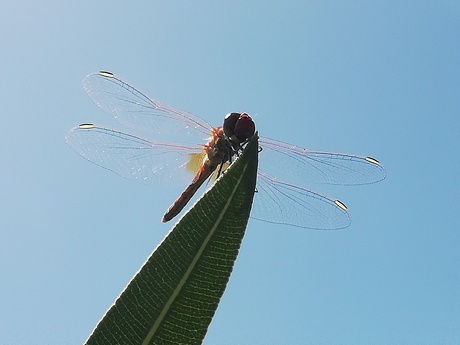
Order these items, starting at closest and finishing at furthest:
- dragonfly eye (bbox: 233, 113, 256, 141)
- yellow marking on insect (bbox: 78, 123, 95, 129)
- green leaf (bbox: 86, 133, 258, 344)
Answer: green leaf (bbox: 86, 133, 258, 344) < dragonfly eye (bbox: 233, 113, 256, 141) < yellow marking on insect (bbox: 78, 123, 95, 129)

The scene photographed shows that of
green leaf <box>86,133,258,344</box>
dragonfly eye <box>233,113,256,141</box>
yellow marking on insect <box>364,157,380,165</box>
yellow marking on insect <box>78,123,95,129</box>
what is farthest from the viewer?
yellow marking on insect <box>364,157,380,165</box>

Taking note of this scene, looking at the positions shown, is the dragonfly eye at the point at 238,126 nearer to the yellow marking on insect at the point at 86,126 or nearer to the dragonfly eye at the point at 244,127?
the dragonfly eye at the point at 244,127

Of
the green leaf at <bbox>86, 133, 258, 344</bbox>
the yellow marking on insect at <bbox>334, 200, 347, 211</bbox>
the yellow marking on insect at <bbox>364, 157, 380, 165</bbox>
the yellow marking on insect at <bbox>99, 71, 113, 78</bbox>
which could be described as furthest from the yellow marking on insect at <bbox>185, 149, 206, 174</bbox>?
the green leaf at <bbox>86, 133, 258, 344</bbox>

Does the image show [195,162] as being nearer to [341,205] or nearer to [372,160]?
[341,205]

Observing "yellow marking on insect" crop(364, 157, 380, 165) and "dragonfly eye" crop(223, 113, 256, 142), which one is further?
"yellow marking on insect" crop(364, 157, 380, 165)

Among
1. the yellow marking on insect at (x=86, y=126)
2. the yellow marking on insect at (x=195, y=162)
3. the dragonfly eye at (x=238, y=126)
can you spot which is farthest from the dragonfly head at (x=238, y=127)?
the yellow marking on insect at (x=86, y=126)

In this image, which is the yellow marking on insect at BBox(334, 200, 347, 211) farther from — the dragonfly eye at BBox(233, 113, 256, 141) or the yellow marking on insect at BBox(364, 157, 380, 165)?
the dragonfly eye at BBox(233, 113, 256, 141)

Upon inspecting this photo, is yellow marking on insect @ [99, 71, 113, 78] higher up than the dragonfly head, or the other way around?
yellow marking on insect @ [99, 71, 113, 78]
